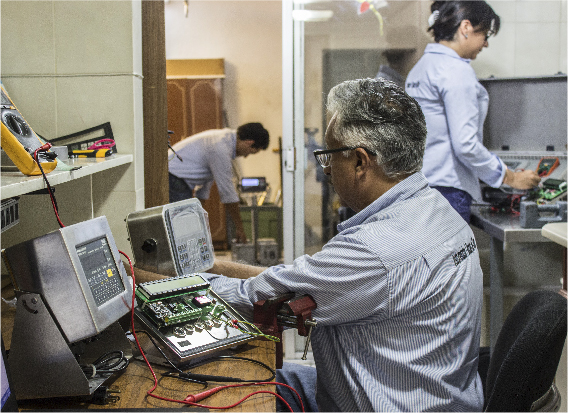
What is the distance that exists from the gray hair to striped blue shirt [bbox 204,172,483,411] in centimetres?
6

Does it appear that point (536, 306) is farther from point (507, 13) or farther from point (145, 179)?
point (507, 13)

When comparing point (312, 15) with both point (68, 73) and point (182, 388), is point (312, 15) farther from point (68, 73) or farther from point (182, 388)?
point (182, 388)

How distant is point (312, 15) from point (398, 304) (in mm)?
2065

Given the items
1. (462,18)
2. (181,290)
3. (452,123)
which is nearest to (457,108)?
(452,123)

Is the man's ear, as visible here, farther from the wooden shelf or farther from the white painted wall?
the white painted wall

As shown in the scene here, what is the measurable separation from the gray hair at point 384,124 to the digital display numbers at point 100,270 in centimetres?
58

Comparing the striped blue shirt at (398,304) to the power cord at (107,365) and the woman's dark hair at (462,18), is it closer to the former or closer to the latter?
the power cord at (107,365)

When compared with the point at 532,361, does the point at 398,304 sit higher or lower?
higher

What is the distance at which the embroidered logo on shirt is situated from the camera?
1.19 metres

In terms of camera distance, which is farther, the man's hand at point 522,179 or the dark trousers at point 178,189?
the dark trousers at point 178,189

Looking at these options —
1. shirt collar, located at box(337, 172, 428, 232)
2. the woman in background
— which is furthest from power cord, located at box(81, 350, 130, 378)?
the woman in background

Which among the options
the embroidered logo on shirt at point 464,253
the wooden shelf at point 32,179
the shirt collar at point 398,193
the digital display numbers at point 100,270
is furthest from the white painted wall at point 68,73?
the embroidered logo on shirt at point 464,253

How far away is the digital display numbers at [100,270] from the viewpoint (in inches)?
42.3

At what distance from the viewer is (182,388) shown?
113 centimetres
